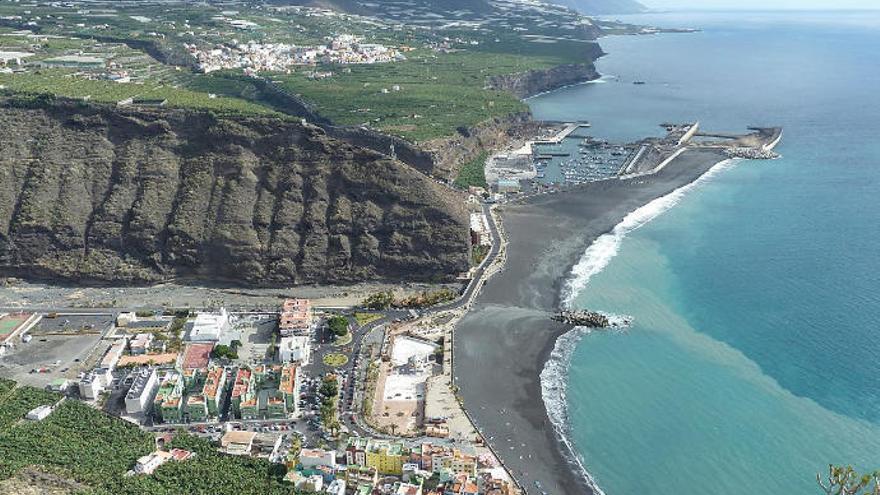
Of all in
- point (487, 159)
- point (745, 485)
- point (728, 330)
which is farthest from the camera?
point (487, 159)

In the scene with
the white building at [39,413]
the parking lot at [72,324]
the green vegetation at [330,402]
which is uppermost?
the green vegetation at [330,402]

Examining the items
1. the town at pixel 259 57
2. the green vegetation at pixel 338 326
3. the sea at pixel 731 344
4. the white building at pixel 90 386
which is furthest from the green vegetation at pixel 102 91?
the sea at pixel 731 344

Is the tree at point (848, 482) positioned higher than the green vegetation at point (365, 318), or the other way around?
the tree at point (848, 482)

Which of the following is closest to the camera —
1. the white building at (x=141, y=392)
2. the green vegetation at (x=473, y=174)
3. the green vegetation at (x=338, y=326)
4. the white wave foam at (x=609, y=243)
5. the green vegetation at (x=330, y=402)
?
the green vegetation at (x=330, y=402)

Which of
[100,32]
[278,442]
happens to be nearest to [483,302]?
[278,442]

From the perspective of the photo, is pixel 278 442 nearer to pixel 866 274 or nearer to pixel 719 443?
pixel 719 443

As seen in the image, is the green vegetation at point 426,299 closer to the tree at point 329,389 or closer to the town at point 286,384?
the town at point 286,384

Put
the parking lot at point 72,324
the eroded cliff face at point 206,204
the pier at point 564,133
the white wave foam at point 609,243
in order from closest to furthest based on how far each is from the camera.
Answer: the parking lot at point 72,324 → the eroded cliff face at point 206,204 → the white wave foam at point 609,243 → the pier at point 564,133
